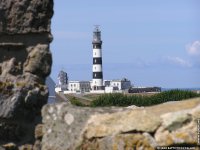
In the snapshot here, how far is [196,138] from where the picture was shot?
3.57m

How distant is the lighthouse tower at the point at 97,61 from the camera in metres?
111

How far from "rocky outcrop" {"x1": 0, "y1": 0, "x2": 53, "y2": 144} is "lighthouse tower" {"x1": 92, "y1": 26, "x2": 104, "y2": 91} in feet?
347

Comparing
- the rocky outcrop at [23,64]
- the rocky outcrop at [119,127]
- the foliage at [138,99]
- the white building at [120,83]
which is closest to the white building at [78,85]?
the white building at [120,83]

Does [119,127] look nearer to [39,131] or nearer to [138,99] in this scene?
[39,131]

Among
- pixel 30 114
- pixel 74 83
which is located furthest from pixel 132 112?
pixel 74 83

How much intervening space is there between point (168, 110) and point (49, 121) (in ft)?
2.60

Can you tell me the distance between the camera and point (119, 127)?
3.79 meters

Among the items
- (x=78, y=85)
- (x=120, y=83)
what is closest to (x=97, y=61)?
(x=120, y=83)

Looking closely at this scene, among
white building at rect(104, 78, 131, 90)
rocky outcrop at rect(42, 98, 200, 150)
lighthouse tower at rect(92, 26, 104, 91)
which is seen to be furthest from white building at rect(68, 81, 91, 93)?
rocky outcrop at rect(42, 98, 200, 150)

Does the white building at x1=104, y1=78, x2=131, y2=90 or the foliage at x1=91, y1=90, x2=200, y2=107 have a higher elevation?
the white building at x1=104, y1=78, x2=131, y2=90

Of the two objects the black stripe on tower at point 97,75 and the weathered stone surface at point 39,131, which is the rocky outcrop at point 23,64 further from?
the black stripe on tower at point 97,75

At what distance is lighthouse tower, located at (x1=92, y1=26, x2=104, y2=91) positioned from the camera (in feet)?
364

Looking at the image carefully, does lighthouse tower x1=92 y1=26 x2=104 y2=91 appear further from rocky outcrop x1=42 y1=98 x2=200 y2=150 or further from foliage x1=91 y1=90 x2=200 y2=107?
rocky outcrop x1=42 y1=98 x2=200 y2=150

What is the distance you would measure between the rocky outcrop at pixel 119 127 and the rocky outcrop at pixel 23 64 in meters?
0.13
